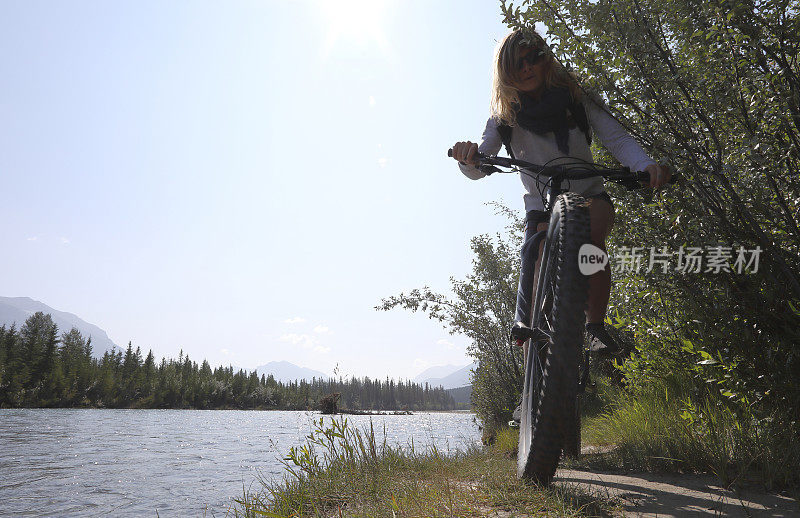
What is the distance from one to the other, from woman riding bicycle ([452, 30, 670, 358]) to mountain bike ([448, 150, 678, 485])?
323 millimetres

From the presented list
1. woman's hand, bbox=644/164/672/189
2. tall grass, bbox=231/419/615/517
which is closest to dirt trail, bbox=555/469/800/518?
tall grass, bbox=231/419/615/517

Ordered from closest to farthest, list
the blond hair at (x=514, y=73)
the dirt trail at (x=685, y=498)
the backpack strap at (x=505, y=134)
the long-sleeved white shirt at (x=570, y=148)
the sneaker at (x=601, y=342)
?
the dirt trail at (x=685, y=498) → the sneaker at (x=601, y=342) → the long-sleeved white shirt at (x=570, y=148) → the blond hair at (x=514, y=73) → the backpack strap at (x=505, y=134)

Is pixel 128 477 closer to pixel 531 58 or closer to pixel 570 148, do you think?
pixel 570 148

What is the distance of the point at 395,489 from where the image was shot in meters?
2.91

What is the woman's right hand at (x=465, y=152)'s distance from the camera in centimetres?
300

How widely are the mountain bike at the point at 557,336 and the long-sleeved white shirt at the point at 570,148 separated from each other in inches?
9.9

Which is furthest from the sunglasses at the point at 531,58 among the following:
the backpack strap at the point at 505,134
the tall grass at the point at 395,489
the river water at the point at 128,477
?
the river water at the point at 128,477

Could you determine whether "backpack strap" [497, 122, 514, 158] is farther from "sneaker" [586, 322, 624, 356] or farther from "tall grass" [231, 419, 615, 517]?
"tall grass" [231, 419, 615, 517]

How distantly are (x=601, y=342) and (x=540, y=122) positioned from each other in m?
1.63

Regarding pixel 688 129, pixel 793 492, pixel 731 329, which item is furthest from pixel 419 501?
pixel 688 129

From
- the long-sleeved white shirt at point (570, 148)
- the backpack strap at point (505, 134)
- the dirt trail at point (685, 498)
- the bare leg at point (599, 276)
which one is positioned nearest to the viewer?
the dirt trail at point (685, 498)

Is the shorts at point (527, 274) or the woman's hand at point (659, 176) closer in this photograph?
the woman's hand at point (659, 176)

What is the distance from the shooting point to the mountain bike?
6.84ft

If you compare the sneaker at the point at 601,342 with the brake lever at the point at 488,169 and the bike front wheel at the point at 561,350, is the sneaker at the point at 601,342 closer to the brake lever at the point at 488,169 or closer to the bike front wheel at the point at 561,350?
the bike front wheel at the point at 561,350
